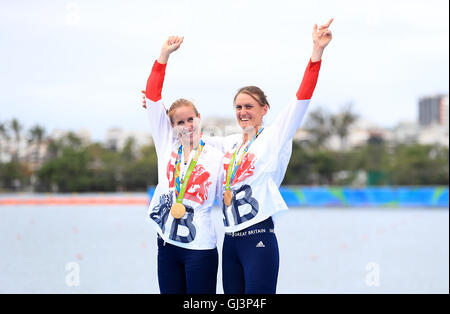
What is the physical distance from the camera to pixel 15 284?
5.71m

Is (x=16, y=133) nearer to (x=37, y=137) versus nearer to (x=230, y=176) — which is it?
(x=37, y=137)

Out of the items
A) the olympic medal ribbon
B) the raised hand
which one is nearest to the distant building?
the raised hand

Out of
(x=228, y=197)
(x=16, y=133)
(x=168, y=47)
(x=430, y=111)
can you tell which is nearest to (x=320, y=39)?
(x=168, y=47)

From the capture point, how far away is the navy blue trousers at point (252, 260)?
2.52 m

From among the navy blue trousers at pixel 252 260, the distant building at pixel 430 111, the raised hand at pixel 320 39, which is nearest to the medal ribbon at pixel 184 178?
the navy blue trousers at pixel 252 260

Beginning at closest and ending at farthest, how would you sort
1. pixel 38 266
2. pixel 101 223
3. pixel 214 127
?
pixel 214 127
pixel 38 266
pixel 101 223

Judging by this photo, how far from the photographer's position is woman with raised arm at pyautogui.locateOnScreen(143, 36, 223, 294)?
8.46 ft

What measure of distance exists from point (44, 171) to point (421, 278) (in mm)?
28165

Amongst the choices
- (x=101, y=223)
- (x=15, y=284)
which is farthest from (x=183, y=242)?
(x=101, y=223)

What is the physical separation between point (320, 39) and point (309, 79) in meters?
0.18

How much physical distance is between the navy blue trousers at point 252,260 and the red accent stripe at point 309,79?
579mm

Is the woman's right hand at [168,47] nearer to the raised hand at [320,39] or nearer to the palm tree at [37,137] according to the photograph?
the raised hand at [320,39]
